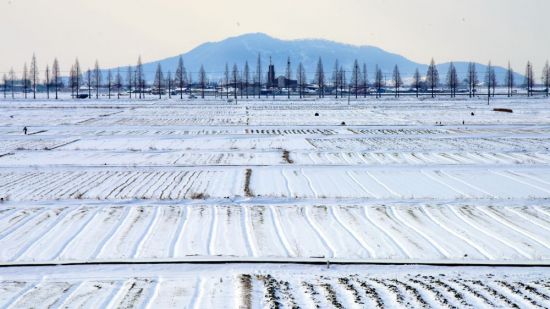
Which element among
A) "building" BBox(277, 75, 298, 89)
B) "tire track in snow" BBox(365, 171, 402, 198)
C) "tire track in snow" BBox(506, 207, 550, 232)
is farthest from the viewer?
"building" BBox(277, 75, 298, 89)

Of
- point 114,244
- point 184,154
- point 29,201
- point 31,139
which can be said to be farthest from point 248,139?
point 114,244

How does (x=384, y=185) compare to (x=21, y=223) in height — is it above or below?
above

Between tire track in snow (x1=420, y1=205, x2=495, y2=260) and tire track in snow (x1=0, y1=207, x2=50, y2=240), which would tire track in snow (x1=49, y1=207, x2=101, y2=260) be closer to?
tire track in snow (x1=0, y1=207, x2=50, y2=240)

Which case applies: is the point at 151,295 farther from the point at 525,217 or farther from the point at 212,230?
the point at 525,217

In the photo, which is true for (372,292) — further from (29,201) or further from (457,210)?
(29,201)

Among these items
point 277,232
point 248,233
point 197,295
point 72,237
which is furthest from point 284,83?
point 197,295

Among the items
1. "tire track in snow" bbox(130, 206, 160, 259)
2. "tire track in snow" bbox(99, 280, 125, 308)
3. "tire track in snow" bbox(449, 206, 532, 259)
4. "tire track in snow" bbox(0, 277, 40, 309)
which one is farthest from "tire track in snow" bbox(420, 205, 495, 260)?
"tire track in snow" bbox(0, 277, 40, 309)

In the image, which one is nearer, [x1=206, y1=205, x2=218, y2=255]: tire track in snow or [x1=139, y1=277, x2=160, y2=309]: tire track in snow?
[x1=139, y1=277, x2=160, y2=309]: tire track in snow
